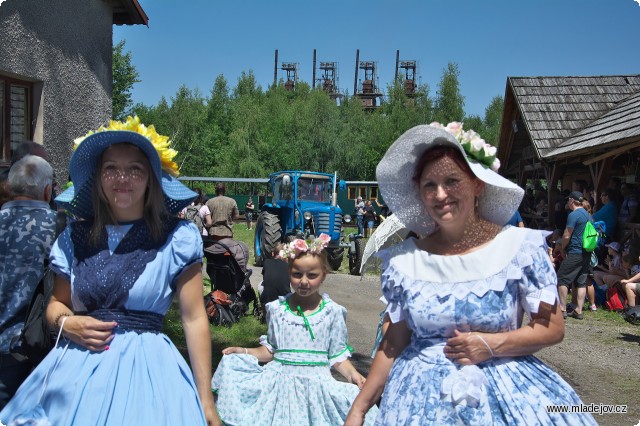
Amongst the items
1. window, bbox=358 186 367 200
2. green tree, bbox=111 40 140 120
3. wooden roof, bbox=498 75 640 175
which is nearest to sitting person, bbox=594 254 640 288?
wooden roof, bbox=498 75 640 175

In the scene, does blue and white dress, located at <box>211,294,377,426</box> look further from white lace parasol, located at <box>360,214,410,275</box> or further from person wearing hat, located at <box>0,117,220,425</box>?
person wearing hat, located at <box>0,117,220,425</box>

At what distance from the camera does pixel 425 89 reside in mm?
48094

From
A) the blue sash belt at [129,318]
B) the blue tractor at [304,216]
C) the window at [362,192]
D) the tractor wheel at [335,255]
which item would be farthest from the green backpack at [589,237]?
the window at [362,192]

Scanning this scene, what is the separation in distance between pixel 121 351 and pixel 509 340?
1418 mm

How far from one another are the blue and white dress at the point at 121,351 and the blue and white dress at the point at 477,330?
816 mm

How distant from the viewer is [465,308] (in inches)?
91.9

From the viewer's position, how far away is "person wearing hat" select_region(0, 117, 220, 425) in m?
2.39

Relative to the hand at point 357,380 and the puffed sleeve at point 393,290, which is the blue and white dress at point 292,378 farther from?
the puffed sleeve at point 393,290

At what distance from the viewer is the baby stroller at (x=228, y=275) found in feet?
29.0

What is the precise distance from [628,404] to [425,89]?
144 feet

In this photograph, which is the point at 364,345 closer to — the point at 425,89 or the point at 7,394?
the point at 7,394

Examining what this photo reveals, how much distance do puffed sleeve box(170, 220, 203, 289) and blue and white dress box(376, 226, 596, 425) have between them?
82 cm

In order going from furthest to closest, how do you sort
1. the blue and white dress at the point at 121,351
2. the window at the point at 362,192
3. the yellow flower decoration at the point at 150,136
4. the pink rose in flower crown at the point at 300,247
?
the window at the point at 362,192
the pink rose in flower crown at the point at 300,247
the yellow flower decoration at the point at 150,136
the blue and white dress at the point at 121,351

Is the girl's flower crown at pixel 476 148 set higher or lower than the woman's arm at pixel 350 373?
higher
